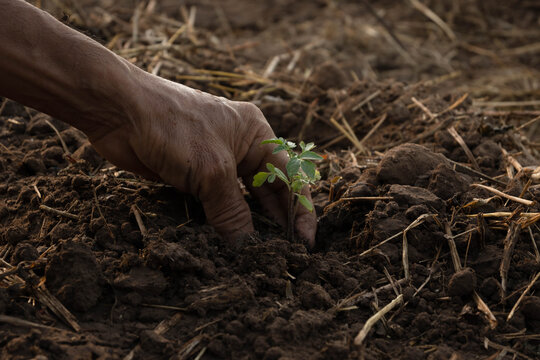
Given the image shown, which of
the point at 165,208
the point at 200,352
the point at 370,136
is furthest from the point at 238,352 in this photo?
the point at 370,136

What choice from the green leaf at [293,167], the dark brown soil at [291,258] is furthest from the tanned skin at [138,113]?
the green leaf at [293,167]

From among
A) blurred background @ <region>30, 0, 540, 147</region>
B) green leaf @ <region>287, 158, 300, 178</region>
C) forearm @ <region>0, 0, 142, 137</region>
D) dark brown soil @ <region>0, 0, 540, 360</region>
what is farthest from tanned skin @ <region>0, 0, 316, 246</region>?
blurred background @ <region>30, 0, 540, 147</region>

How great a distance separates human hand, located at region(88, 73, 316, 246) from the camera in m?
2.33

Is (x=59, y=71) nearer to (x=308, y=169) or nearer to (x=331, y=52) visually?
(x=308, y=169)

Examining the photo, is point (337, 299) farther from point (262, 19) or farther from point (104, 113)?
point (262, 19)

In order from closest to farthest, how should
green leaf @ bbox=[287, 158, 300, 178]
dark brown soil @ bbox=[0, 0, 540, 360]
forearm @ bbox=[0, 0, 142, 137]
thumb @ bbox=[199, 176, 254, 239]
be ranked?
dark brown soil @ bbox=[0, 0, 540, 360], forearm @ bbox=[0, 0, 142, 137], green leaf @ bbox=[287, 158, 300, 178], thumb @ bbox=[199, 176, 254, 239]

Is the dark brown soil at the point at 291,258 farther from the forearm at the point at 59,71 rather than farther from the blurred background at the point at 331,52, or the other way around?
the forearm at the point at 59,71

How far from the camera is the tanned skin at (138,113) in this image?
7.02 ft

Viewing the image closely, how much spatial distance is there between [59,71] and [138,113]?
0.33 metres

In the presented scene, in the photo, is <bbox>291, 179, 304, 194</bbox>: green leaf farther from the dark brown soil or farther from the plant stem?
the dark brown soil

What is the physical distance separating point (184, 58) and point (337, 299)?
2836 millimetres

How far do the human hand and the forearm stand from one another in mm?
67

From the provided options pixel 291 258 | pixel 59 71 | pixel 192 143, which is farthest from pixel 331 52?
pixel 59 71

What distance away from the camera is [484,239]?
2426mm
